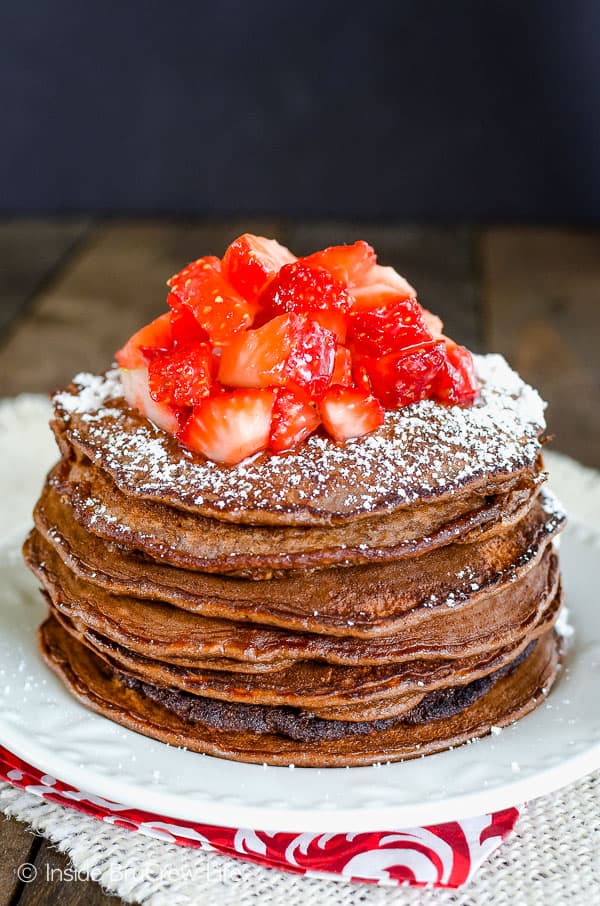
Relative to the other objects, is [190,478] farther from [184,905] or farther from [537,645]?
[537,645]

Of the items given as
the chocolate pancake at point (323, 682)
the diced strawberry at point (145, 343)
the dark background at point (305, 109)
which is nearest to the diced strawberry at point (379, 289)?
the diced strawberry at point (145, 343)

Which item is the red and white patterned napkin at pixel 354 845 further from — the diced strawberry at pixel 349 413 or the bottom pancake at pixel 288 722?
the diced strawberry at pixel 349 413

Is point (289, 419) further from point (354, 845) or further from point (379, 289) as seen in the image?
point (354, 845)

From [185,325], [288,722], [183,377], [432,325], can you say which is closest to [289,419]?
[183,377]

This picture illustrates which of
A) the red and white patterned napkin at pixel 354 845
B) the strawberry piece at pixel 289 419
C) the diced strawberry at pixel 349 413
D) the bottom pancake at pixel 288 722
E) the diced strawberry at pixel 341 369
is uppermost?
the diced strawberry at pixel 341 369

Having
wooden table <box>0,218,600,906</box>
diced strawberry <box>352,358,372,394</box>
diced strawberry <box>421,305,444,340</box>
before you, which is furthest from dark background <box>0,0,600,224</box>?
diced strawberry <box>352,358,372,394</box>
